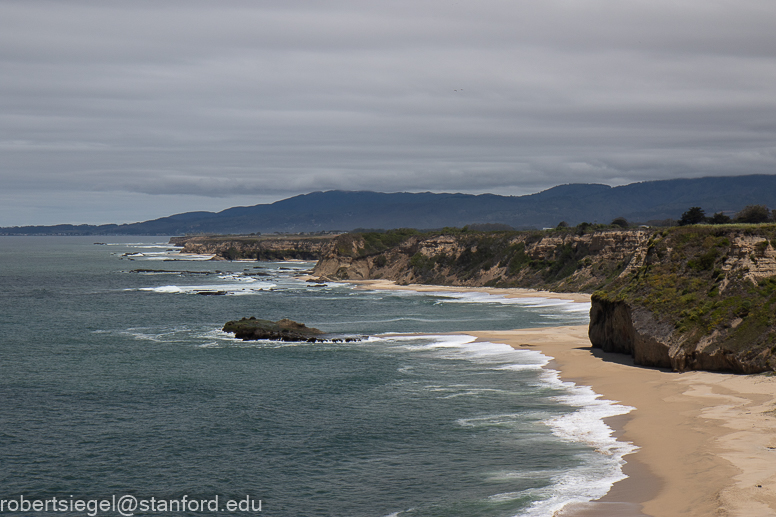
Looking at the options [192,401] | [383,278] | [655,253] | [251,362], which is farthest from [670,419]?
[383,278]

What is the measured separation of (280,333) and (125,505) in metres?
34.9

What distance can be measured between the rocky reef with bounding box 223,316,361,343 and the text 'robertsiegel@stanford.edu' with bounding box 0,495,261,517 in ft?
105

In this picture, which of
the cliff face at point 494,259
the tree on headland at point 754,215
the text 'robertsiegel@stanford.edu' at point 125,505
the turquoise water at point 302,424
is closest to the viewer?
the text 'robertsiegel@stanford.edu' at point 125,505

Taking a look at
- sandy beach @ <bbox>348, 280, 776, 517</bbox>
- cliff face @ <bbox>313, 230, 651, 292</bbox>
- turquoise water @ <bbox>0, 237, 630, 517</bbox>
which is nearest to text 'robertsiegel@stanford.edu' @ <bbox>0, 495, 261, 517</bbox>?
turquoise water @ <bbox>0, 237, 630, 517</bbox>

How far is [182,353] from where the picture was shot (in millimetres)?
48062

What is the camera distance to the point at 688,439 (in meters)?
23.9

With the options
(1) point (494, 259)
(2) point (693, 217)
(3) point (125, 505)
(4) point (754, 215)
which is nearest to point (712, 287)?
(3) point (125, 505)

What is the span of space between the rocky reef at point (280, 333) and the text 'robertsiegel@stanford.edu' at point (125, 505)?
105ft

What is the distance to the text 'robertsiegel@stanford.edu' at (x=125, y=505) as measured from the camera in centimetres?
2014

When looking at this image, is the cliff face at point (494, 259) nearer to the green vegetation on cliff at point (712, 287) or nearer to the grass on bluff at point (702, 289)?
the grass on bluff at point (702, 289)

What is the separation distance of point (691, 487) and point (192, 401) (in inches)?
890

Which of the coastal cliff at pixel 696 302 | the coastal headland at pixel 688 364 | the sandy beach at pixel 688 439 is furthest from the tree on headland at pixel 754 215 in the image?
the sandy beach at pixel 688 439

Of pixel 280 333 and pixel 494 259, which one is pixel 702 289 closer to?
pixel 280 333

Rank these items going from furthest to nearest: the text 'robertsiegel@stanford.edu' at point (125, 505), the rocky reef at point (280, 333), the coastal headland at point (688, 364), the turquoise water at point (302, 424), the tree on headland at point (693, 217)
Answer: the tree on headland at point (693, 217)
the rocky reef at point (280, 333)
the turquoise water at point (302, 424)
the text 'robertsiegel@stanford.edu' at point (125, 505)
the coastal headland at point (688, 364)
